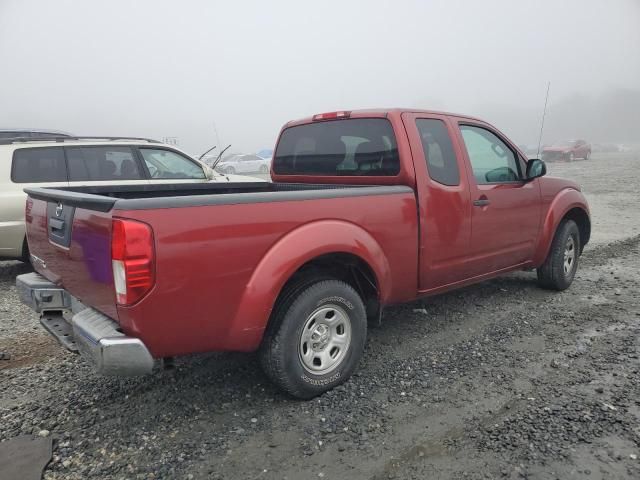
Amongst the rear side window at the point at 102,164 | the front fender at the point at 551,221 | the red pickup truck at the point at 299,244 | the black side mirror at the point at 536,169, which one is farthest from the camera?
the rear side window at the point at 102,164

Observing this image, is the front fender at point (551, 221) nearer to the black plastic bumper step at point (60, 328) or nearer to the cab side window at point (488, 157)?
the cab side window at point (488, 157)

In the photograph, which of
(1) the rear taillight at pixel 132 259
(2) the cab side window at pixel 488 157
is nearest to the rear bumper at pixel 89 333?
(1) the rear taillight at pixel 132 259

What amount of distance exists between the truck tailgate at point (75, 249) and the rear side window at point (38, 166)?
3.11 m

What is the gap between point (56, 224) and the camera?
282 centimetres

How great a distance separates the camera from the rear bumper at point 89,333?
7.54 feet

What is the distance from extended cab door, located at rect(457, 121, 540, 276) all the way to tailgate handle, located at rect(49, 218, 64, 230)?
296cm

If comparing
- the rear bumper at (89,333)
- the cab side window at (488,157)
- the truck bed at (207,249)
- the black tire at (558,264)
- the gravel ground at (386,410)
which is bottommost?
the gravel ground at (386,410)

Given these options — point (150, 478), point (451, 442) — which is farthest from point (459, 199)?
point (150, 478)

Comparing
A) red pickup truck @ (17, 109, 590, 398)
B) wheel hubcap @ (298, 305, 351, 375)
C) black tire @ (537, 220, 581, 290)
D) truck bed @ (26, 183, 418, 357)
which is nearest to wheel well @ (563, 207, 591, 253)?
black tire @ (537, 220, 581, 290)

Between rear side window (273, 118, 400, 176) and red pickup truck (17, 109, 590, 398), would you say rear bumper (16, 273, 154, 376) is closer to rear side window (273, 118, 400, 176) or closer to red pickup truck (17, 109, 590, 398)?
red pickup truck (17, 109, 590, 398)

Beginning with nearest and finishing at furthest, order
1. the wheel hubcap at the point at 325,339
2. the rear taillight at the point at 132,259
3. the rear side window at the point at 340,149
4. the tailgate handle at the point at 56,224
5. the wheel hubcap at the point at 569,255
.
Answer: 1. the rear taillight at the point at 132,259
2. the tailgate handle at the point at 56,224
3. the wheel hubcap at the point at 325,339
4. the rear side window at the point at 340,149
5. the wheel hubcap at the point at 569,255

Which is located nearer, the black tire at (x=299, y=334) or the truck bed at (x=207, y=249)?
the truck bed at (x=207, y=249)

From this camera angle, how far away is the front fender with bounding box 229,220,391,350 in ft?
8.68

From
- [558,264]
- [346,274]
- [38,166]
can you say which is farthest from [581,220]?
[38,166]
